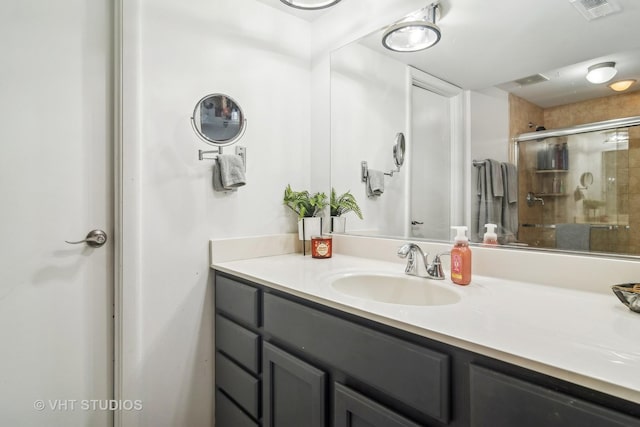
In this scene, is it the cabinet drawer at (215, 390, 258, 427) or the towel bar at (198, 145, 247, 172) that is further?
the towel bar at (198, 145, 247, 172)

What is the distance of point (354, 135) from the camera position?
169cm

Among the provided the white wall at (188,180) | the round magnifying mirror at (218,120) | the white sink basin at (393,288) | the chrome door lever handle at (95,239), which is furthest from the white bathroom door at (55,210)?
the white sink basin at (393,288)

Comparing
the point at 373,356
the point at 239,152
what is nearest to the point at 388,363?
the point at 373,356

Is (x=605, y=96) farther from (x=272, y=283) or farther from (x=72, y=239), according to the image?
(x=72, y=239)

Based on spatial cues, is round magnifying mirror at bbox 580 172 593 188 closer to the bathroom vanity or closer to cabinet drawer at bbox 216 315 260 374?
the bathroom vanity

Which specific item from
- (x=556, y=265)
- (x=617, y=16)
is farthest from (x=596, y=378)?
(x=617, y=16)

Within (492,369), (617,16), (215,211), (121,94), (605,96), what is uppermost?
(617,16)

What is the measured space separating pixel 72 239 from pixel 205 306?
57 cm

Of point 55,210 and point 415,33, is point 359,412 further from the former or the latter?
point 415,33

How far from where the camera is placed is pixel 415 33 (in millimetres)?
1394

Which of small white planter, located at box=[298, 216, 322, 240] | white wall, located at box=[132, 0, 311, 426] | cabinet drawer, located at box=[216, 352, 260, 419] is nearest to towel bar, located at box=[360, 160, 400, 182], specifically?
small white planter, located at box=[298, 216, 322, 240]

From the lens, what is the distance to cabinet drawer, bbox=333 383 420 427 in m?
0.72

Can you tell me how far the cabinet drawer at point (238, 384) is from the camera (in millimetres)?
1164

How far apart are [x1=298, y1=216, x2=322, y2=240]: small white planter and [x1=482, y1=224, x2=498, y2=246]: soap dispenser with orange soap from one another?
75 centimetres
